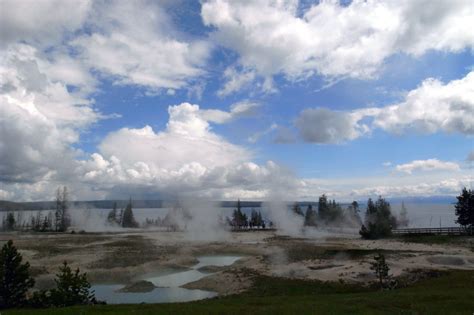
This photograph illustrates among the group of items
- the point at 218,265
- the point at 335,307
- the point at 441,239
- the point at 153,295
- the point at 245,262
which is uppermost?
the point at 441,239

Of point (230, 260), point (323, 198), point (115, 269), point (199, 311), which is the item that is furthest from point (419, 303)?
point (323, 198)

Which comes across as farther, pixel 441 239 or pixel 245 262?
pixel 441 239

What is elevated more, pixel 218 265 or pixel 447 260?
pixel 447 260

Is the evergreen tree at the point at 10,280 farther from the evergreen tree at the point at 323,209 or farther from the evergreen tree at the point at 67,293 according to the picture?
the evergreen tree at the point at 323,209

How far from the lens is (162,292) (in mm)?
49875

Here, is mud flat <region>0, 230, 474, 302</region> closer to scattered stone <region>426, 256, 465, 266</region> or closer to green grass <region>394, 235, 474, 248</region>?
scattered stone <region>426, 256, 465, 266</region>

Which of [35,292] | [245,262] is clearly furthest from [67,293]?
[245,262]

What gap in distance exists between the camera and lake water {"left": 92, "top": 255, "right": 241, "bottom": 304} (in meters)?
45.8

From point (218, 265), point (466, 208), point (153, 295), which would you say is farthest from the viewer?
point (466, 208)

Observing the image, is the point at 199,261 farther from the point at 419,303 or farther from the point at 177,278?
the point at 419,303

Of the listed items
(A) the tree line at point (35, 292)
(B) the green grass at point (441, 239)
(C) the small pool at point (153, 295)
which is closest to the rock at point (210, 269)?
(C) the small pool at point (153, 295)

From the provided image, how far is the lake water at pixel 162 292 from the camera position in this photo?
4583 centimetres

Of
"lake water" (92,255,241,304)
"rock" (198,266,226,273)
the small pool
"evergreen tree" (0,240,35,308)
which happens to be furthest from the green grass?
"evergreen tree" (0,240,35,308)

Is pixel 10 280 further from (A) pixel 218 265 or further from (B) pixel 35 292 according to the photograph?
(A) pixel 218 265
